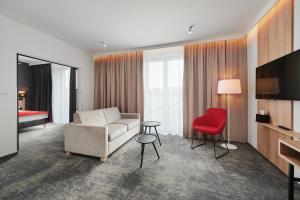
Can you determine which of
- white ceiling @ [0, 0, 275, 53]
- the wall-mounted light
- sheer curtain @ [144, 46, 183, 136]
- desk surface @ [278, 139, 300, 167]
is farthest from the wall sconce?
desk surface @ [278, 139, 300, 167]

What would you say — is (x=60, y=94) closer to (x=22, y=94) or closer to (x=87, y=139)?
(x=22, y=94)

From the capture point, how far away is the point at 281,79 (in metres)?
1.89

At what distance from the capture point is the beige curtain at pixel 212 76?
128 inches

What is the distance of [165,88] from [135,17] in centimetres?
202

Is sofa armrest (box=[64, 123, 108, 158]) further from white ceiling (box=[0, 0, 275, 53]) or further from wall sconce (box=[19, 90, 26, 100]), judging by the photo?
wall sconce (box=[19, 90, 26, 100])

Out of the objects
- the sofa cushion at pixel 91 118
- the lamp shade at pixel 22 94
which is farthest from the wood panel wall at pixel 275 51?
the lamp shade at pixel 22 94

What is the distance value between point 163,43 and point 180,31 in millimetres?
738

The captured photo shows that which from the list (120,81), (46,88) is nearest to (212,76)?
(120,81)

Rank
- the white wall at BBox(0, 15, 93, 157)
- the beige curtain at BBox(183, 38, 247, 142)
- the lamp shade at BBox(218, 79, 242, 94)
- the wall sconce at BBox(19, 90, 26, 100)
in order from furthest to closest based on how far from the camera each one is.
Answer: the wall sconce at BBox(19, 90, 26, 100) < the beige curtain at BBox(183, 38, 247, 142) < the lamp shade at BBox(218, 79, 242, 94) < the white wall at BBox(0, 15, 93, 157)

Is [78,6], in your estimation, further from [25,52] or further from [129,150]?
[129,150]

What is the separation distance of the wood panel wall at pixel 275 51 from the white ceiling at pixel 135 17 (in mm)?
292

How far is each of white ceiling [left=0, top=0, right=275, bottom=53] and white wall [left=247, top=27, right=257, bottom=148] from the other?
302mm

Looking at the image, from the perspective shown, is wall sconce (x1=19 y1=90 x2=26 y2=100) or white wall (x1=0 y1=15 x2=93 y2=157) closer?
white wall (x1=0 y1=15 x2=93 y2=157)

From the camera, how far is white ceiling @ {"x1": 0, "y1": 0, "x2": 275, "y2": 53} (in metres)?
2.17
